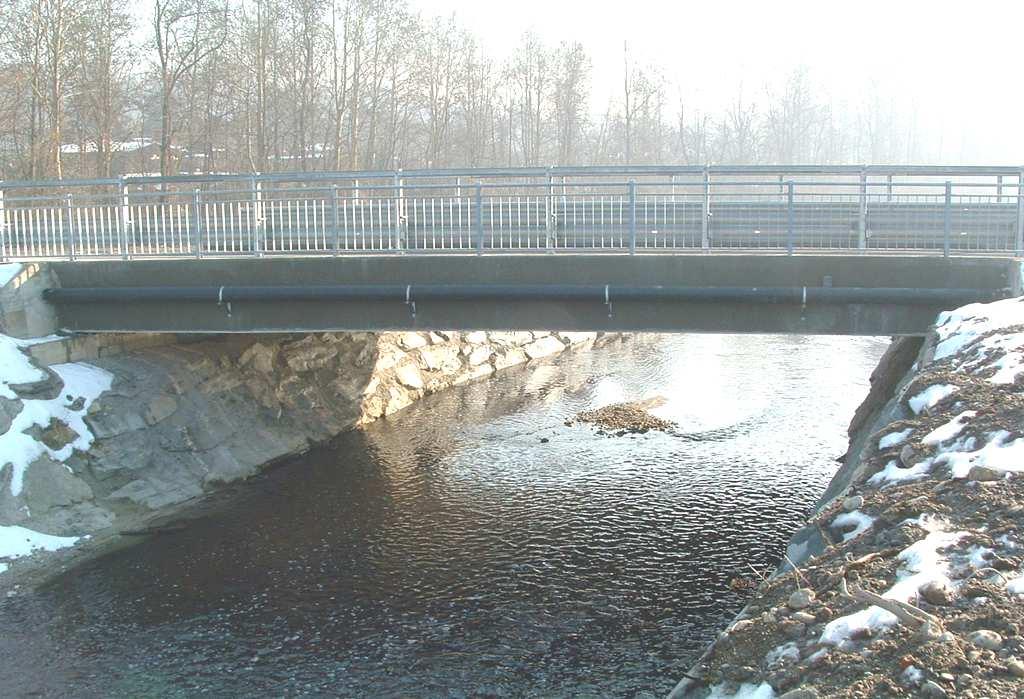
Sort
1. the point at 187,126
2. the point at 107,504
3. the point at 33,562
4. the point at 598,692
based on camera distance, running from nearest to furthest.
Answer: the point at 598,692
the point at 33,562
the point at 107,504
the point at 187,126

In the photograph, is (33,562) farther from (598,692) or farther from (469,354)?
(469,354)

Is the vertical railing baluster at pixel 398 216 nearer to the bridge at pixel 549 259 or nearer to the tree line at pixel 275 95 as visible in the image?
the bridge at pixel 549 259

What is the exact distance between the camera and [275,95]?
42156 millimetres

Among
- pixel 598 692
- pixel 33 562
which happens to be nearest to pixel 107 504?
pixel 33 562

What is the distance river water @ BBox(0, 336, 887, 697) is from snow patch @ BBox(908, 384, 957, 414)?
3581 mm

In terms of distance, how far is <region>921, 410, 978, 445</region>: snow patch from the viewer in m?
9.10

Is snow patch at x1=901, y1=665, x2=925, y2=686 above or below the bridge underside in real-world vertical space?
below

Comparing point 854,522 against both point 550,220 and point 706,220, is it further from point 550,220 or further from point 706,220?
point 550,220

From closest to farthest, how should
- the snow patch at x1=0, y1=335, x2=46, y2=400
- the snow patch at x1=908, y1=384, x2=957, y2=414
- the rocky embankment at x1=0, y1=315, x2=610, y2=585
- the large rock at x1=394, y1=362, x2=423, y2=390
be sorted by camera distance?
the snow patch at x1=908, y1=384, x2=957, y2=414 < the rocky embankment at x1=0, y1=315, x2=610, y2=585 < the snow patch at x1=0, y1=335, x2=46, y2=400 < the large rock at x1=394, y1=362, x2=423, y2=390

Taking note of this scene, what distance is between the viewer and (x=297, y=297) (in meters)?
16.2

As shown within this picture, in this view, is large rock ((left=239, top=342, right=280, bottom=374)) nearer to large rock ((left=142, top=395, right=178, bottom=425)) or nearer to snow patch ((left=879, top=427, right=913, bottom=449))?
large rock ((left=142, top=395, right=178, bottom=425))

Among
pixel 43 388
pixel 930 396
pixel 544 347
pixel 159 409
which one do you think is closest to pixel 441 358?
pixel 544 347

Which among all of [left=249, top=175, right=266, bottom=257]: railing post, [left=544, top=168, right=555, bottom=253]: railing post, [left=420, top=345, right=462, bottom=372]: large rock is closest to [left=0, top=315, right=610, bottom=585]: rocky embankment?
[left=420, top=345, right=462, bottom=372]: large rock

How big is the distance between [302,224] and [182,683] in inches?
371
